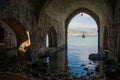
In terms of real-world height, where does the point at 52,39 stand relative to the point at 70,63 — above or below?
above

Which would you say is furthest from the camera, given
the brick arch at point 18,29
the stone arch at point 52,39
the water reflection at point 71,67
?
the stone arch at point 52,39

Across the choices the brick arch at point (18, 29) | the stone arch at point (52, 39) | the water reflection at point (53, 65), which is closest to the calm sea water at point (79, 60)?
the water reflection at point (53, 65)

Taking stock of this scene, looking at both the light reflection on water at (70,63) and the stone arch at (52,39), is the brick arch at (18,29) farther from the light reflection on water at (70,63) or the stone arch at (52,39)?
the stone arch at (52,39)

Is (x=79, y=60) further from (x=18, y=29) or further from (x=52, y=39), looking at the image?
(x=52, y=39)

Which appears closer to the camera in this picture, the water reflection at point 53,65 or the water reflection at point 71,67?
the water reflection at point 71,67

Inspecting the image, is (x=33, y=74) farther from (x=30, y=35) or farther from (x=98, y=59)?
(x=98, y=59)

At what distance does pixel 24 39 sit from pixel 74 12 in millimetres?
11303

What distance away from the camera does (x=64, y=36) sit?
942 inches

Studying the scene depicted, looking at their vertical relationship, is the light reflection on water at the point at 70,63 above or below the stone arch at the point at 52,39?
below

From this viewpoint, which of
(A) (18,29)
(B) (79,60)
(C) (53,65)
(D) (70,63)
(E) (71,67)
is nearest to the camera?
(A) (18,29)

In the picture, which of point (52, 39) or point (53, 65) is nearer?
point (53, 65)

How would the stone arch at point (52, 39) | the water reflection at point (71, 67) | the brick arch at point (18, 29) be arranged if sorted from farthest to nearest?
the stone arch at point (52, 39), the brick arch at point (18, 29), the water reflection at point (71, 67)

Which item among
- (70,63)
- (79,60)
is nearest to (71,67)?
(70,63)

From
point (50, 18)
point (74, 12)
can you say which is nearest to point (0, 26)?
point (50, 18)
